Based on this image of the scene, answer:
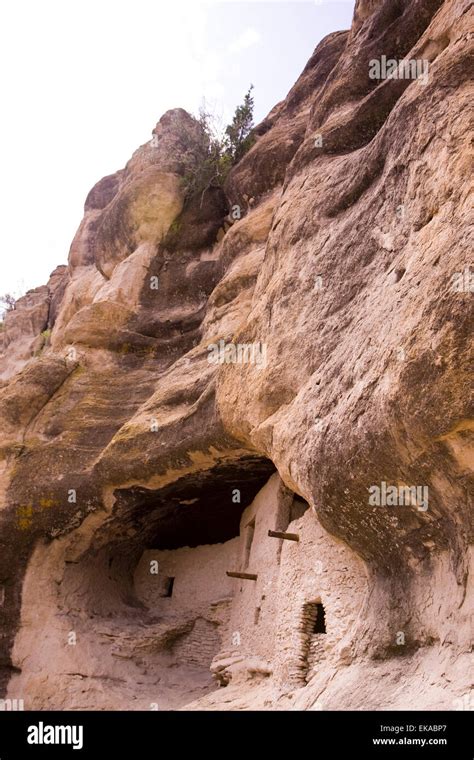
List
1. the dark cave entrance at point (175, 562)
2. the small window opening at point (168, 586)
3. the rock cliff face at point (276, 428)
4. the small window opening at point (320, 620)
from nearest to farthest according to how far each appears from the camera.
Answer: the rock cliff face at point (276, 428), the small window opening at point (320, 620), the dark cave entrance at point (175, 562), the small window opening at point (168, 586)

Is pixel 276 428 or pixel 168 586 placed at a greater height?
pixel 276 428

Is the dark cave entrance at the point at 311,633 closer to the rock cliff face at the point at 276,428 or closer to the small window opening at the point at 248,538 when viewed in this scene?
the rock cliff face at the point at 276,428

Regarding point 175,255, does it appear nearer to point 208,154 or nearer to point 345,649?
point 208,154

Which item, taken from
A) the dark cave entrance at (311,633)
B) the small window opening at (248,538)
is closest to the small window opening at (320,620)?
the dark cave entrance at (311,633)

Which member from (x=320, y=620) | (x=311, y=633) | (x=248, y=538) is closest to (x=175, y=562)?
(x=248, y=538)

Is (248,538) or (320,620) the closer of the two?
(320,620)

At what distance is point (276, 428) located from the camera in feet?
33.4

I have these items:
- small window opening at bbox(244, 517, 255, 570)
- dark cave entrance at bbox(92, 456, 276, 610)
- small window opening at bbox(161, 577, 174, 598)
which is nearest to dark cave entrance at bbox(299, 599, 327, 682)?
dark cave entrance at bbox(92, 456, 276, 610)

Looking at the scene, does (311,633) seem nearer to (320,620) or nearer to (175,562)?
(320,620)

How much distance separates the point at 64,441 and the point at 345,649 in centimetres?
751

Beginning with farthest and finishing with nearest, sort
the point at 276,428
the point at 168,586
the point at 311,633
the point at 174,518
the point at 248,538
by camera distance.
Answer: the point at 168,586 < the point at 174,518 < the point at 248,538 < the point at 276,428 < the point at 311,633

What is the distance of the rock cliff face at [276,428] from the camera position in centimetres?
730

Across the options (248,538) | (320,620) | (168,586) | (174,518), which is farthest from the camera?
(168,586)
